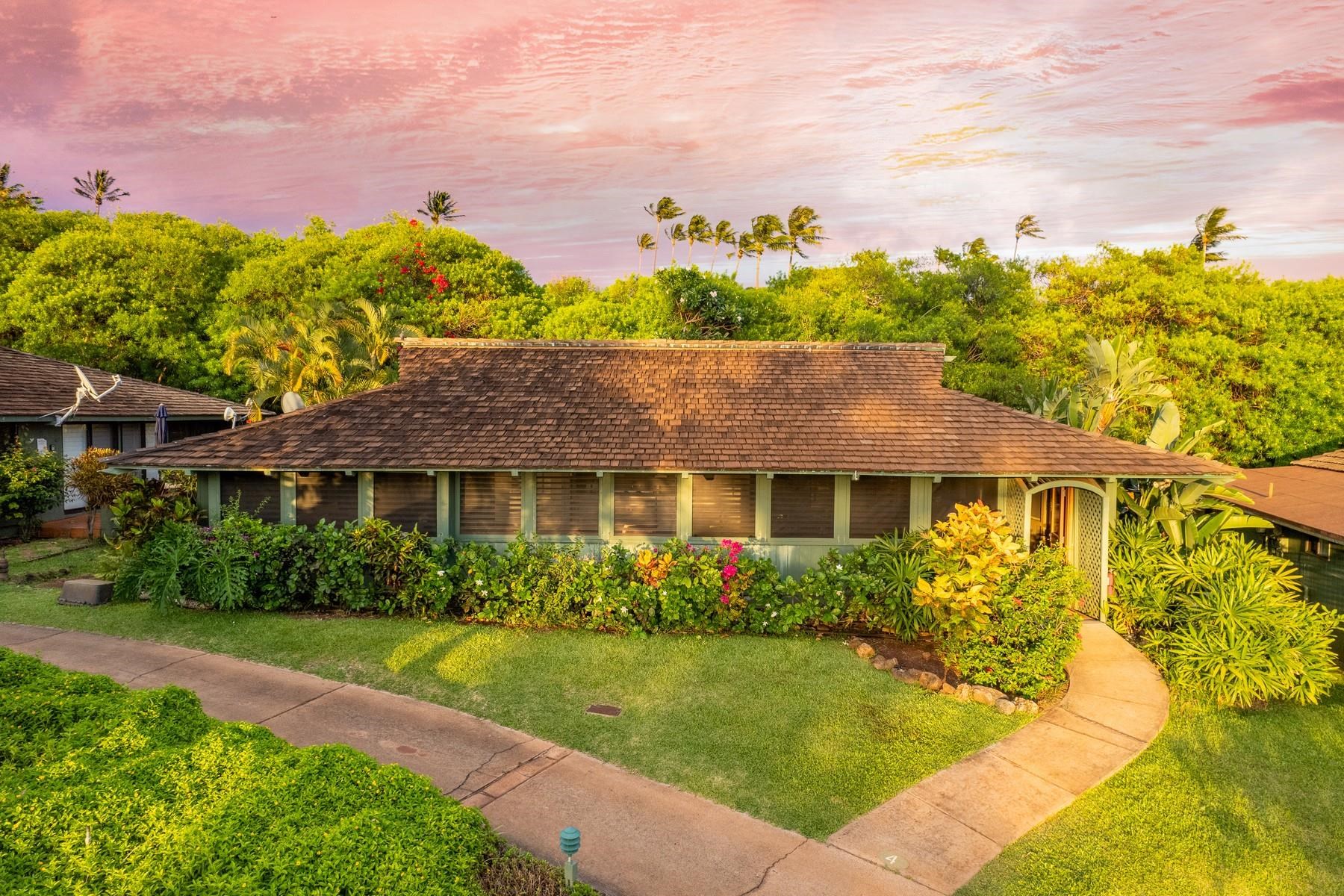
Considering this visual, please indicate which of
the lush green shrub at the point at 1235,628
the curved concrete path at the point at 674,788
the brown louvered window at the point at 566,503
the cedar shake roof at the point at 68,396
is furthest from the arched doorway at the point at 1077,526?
the cedar shake roof at the point at 68,396

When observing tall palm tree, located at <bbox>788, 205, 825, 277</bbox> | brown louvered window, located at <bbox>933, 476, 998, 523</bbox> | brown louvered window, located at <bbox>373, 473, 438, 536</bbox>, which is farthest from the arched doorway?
tall palm tree, located at <bbox>788, 205, 825, 277</bbox>

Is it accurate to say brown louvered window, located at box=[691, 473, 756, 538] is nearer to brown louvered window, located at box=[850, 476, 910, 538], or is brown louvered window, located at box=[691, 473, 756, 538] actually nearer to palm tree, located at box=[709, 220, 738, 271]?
brown louvered window, located at box=[850, 476, 910, 538]

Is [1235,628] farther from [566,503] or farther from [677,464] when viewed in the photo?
[566,503]

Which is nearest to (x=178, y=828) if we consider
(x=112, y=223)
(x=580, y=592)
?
(x=580, y=592)

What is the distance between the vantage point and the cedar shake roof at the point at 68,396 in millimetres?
19312

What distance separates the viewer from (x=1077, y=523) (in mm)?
13406

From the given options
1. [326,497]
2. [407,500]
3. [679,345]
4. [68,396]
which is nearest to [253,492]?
[326,497]

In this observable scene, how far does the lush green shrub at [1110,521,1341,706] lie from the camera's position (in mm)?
9086

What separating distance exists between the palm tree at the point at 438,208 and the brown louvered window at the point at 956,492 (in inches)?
1710

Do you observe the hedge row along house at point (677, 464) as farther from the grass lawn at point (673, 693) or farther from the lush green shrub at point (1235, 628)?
the grass lawn at point (673, 693)

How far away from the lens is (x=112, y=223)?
3459cm

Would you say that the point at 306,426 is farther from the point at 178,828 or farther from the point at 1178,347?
the point at 1178,347

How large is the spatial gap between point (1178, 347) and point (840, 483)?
21.0 m

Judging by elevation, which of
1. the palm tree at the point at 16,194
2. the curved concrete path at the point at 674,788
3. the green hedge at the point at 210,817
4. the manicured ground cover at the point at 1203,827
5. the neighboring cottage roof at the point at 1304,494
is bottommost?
the manicured ground cover at the point at 1203,827
